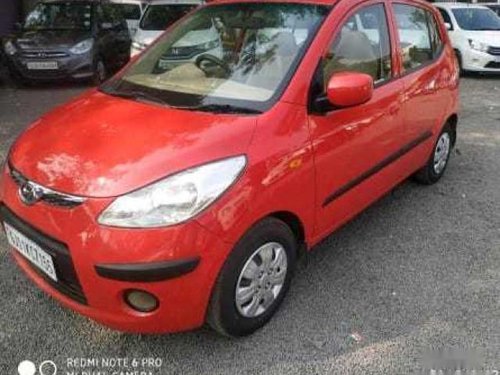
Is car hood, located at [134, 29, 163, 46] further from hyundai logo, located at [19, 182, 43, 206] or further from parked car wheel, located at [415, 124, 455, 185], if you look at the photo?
hyundai logo, located at [19, 182, 43, 206]

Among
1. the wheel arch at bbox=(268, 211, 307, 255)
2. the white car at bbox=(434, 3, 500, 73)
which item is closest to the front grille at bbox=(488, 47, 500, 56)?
the white car at bbox=(434, 3, 500, 73)

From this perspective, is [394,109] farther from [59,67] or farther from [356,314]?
[59,67]

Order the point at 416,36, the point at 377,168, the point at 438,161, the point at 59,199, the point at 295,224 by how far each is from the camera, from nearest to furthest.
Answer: the point at 59,199 < the point at 295,224 < the point at 377,168 < the point at 416,36 < the point at 438,161

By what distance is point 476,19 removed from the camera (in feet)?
42.5

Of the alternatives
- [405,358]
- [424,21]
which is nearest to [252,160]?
[405,358]

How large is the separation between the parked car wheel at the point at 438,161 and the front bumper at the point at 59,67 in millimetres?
6986

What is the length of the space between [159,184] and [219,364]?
0.96 meters

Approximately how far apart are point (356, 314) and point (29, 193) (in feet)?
6.00

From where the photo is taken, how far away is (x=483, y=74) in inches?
500

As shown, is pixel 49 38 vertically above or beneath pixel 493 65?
above

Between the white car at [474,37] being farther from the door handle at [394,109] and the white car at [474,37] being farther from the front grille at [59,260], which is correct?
the front grille at [59,260]

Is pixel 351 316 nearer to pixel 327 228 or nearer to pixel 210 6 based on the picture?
pixel 327 228

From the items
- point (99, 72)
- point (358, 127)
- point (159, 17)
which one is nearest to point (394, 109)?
point (358, 127)

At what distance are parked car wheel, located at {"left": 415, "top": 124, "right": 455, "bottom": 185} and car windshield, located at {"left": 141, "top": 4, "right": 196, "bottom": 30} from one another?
6923 mm
